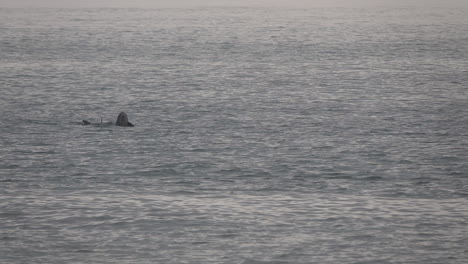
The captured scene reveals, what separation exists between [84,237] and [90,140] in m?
13.6

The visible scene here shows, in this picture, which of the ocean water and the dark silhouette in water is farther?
the dark silhouette in water

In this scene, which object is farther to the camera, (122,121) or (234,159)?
(122,121)

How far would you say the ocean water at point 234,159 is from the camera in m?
23.5

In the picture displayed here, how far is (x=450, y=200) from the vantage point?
27.4m

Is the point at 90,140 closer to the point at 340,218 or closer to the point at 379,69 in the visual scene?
the point at 340,218

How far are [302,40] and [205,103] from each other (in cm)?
4714

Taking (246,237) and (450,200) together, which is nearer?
(246,237)

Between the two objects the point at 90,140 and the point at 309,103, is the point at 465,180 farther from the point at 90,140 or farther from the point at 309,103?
the point at 309,103

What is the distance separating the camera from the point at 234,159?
110ft

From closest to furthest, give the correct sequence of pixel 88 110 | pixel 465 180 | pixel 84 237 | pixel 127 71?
pixel 84 237, pixel 465 180, pixel 88 110, pixel 127 71

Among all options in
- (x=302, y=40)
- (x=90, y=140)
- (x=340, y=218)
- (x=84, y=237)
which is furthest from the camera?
(x=302, y=40)

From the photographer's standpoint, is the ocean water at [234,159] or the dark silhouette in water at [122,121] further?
the dark silhouette in water at [122,121]

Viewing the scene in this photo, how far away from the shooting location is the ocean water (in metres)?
23.5

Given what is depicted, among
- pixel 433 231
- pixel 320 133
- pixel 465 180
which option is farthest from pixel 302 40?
pixel 433 231
